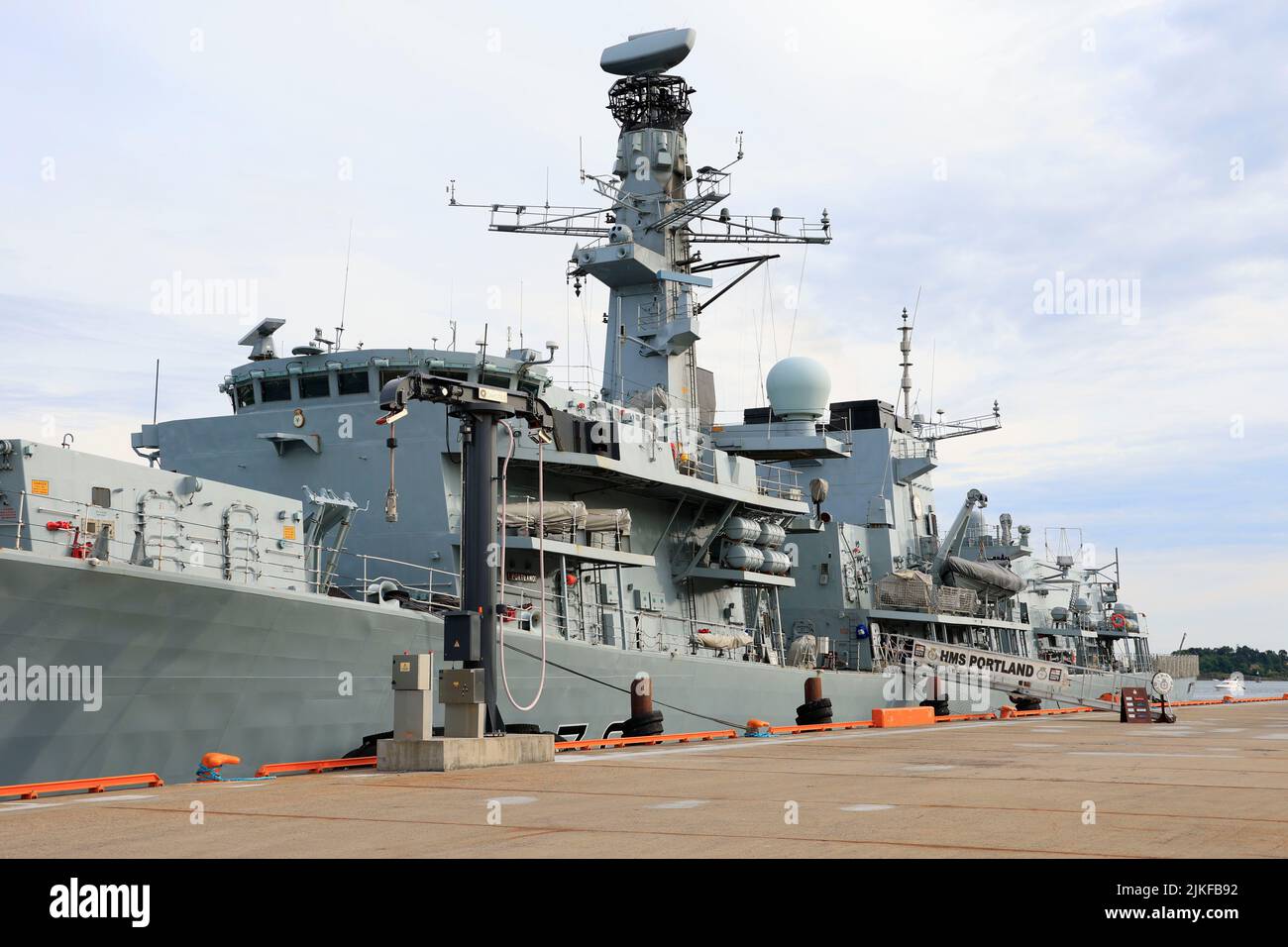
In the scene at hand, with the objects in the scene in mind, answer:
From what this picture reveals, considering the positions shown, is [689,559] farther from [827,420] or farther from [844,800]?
[844,800]

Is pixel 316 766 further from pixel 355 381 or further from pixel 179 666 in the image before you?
pixel 355 381

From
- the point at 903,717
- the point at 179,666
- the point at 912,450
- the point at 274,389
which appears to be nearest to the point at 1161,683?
the point at 903,717

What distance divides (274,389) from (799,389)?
550 inches

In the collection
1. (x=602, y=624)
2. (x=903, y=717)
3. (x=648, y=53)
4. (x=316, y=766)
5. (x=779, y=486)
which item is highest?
(x=648, y=53)

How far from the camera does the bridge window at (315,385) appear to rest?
18422 millimetres

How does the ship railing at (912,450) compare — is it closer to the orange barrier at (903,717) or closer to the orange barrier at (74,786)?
the orange barrier at (903,717)

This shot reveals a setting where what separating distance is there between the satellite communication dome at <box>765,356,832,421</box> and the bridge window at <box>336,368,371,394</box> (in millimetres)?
13296

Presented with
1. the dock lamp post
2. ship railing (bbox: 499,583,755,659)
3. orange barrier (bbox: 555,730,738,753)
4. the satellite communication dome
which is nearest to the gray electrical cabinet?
the dock lamp post

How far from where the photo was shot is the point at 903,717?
64.1ft

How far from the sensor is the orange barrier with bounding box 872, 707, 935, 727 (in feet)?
61.8

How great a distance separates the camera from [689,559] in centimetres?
2300

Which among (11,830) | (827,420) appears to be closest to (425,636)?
(11,830)

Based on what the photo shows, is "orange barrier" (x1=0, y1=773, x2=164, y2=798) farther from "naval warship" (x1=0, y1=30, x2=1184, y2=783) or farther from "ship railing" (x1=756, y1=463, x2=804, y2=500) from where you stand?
"ship railing" (x1=756, y1=463, x2=804, y2=500)

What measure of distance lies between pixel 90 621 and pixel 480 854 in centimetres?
733
